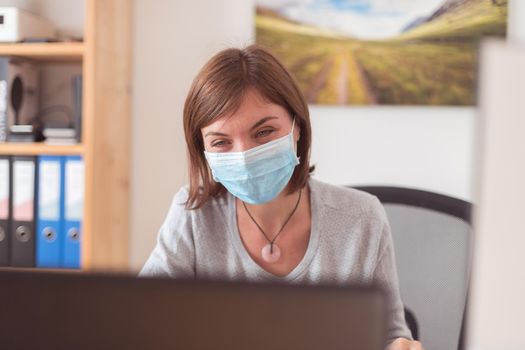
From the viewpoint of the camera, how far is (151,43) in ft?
7.36

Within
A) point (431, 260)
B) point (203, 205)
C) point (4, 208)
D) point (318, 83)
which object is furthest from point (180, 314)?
point (318, 83)

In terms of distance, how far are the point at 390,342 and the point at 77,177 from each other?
124cm

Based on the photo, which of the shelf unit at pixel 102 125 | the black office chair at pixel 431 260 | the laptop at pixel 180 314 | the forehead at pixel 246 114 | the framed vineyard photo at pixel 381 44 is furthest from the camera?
the framed vineyard photo at pixel 381 44

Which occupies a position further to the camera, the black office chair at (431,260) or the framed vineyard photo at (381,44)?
the framed vineyard photo at (381,44)

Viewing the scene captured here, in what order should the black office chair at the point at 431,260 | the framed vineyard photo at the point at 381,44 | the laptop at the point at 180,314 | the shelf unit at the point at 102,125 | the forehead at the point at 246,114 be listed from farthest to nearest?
the framed vineyard photo at the point at 381,44 → the shelf unit at the point at 102,125 → the black office chair at the point at 431,260 → the forehead at the point at 246,114 → the laptop at the point at 180,314

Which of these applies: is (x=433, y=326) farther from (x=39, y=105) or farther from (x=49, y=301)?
(x=39, y=105)

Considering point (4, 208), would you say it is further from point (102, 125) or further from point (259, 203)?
point (259, 203)

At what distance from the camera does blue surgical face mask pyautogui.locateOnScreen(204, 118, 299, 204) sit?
1.21 m

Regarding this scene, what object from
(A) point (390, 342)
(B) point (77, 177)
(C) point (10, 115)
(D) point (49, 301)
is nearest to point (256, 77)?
(A) point (390, 342)

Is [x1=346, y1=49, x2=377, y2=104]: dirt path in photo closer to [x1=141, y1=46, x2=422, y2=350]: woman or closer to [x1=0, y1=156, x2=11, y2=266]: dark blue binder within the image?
[x1=141, y1=46, x2=422, y2=350]: woman

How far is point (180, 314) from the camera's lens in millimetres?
469

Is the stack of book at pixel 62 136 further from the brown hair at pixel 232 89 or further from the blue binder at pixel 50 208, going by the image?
the brown hair at pixel 232 89

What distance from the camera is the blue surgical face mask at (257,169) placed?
1208mm

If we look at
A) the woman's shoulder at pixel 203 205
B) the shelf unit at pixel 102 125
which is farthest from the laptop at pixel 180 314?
the shelf unit at pixel 102 125
